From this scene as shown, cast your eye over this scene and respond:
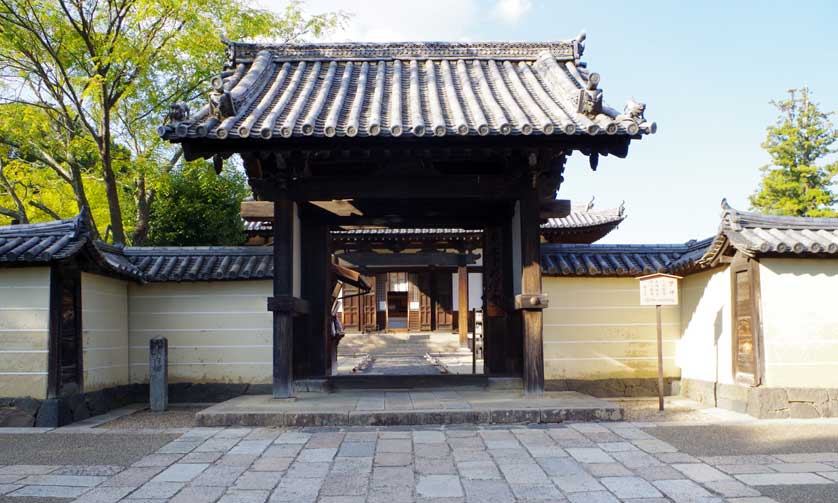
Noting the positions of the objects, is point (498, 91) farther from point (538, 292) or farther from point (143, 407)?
point (143, 407)

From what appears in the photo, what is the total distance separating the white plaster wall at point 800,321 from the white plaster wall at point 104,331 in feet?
29.6

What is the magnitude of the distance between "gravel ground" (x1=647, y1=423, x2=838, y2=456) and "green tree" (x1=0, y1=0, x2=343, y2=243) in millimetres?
12989

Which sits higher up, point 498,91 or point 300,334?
point 498,91

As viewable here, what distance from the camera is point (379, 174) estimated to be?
8.66 meters

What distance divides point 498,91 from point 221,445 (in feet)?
20.0

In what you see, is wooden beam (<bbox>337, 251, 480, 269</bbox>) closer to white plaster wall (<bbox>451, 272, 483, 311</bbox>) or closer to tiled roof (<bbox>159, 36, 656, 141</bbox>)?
white plaster wall (<bbox>451, 272, 483, 311</bbox>)

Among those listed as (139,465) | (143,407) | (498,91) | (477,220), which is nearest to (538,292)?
(477,220)

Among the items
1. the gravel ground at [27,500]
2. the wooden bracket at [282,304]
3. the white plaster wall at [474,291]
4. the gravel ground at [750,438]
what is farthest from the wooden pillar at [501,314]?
the white plaster wall at [474,291]

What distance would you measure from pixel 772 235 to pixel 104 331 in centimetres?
941

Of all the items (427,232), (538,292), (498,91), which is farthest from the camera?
(427,232)

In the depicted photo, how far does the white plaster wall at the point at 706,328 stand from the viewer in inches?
362

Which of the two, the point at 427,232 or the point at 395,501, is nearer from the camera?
the point at 395,501

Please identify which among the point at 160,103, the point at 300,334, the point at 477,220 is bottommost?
the point at 300,334

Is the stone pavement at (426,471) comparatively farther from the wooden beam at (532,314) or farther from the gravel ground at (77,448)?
the wooden beam at (532,314)
